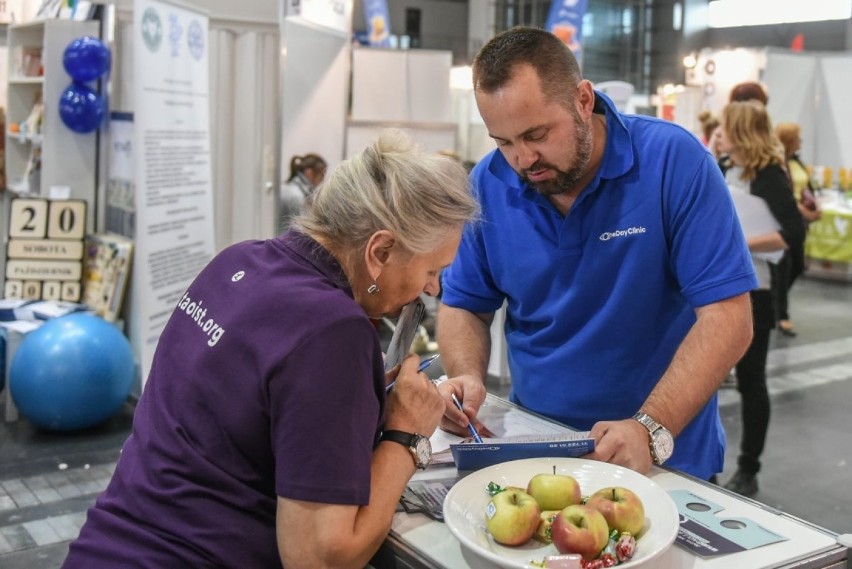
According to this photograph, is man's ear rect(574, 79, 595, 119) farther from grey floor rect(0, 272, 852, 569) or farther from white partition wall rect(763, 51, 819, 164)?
white partition wall rect(763, 51, 819, 164)

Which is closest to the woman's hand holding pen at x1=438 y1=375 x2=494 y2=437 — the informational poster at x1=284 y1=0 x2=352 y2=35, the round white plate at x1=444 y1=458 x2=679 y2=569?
the round white plate at x1=444 y1=458 x2=679 y2=569

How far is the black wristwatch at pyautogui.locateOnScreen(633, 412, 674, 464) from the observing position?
167 centimetres

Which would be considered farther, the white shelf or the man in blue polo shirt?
the white shelf

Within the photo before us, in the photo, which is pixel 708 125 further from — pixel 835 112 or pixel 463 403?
pixel 835 112

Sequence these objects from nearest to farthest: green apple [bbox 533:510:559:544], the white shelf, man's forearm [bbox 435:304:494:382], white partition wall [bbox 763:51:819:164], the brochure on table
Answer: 1. green apple [bbox 533:510:559:544]
2. the brochure on table
3. man's forearm [bbox 435:304:494:382]
4. the white shelf
5. white partition wall [bbox 763:51:819:164]

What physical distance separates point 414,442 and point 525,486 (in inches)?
8.8

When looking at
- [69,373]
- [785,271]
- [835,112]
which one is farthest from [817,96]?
[69,373]

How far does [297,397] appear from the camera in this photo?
1.25 meters

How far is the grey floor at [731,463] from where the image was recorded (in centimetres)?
369

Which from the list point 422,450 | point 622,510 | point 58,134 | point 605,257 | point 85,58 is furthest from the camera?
point 58,134

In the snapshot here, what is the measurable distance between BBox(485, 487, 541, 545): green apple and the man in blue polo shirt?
16.4 inches

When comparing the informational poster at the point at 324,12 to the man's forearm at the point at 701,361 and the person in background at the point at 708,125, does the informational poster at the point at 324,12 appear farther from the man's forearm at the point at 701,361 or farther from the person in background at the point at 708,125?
the man's forearm at the point at 701,361

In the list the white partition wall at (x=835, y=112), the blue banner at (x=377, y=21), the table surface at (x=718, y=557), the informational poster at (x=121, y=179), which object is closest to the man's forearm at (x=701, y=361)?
the table surface at (x=718, y=557)

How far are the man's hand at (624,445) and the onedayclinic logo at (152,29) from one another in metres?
3.81
